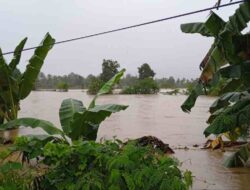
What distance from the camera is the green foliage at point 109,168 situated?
342 centimetres

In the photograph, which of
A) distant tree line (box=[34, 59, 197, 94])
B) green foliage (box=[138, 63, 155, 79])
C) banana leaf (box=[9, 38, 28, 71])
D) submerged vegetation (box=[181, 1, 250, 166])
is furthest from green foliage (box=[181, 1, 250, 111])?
green foliage (box=[138, 63, 155, 79])

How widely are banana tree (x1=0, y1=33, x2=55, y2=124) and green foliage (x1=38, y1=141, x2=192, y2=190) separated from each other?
20.2 ft

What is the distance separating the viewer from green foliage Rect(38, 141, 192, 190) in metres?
3.42

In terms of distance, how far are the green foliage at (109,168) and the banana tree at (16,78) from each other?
617cm

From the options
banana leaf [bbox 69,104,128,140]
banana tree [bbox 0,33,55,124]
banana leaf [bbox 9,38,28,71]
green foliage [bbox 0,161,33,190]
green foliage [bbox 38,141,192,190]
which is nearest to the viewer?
green foliage [bbox 38,141,192,190]

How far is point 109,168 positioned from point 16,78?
25.9ft

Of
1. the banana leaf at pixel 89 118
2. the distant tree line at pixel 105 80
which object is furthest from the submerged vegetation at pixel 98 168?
the distant tree line at pixel 105 80

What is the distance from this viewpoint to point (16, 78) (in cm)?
1077

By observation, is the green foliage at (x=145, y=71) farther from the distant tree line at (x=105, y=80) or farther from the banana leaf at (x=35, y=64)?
the banana leaf at (x=35, y=64)

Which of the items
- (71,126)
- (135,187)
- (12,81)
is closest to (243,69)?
(71,126)

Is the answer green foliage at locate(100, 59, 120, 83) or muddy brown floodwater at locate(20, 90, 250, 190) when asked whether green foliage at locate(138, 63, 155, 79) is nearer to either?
green foliage at locate(100, 59, 120, 83)

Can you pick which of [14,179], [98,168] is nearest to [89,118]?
[14,179]

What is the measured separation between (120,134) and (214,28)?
15.9 feet

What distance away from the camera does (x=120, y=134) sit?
9961 millimetres
